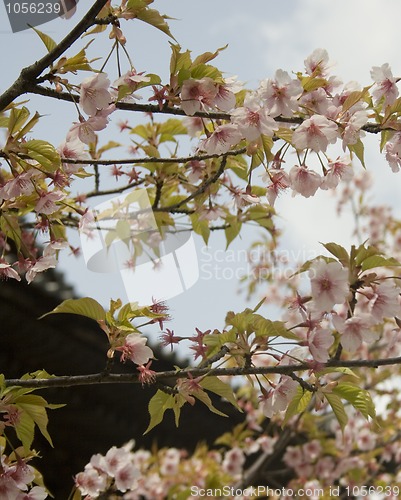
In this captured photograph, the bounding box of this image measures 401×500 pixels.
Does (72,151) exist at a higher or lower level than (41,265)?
higher

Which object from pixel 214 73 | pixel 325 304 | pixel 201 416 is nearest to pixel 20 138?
pixel 214 73

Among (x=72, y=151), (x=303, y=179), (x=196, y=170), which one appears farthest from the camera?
(x=196, y=170)

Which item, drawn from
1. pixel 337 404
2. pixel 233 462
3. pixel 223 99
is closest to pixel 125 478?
pixel 337 404

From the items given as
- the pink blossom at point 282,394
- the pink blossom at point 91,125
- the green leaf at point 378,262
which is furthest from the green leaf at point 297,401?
the pink blossom at point 91,125

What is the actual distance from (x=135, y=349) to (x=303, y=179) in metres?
0.62

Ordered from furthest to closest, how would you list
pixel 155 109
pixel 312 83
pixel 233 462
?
pixel 233 462 → pixel 312 83 → pixel 155 109

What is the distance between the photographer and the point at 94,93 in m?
1.54

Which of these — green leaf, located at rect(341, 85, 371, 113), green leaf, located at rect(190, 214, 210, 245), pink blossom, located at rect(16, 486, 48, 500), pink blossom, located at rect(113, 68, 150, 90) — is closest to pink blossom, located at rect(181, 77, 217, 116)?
pink blossom, located at rect(113, 68, 150, 90)

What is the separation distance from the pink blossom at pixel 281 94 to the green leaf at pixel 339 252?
0.36 meters

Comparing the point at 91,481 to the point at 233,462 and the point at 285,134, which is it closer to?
the point at 285,134

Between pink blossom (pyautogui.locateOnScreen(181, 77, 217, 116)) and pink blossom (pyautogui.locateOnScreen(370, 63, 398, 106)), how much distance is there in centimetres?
43

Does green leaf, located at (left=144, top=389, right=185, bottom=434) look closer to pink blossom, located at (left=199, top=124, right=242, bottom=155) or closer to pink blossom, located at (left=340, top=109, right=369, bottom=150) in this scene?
pink blossom, located at (left=199, top=124, right=242, bottom=155)

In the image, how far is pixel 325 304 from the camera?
4.60ft

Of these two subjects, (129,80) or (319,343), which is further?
(129,80)
